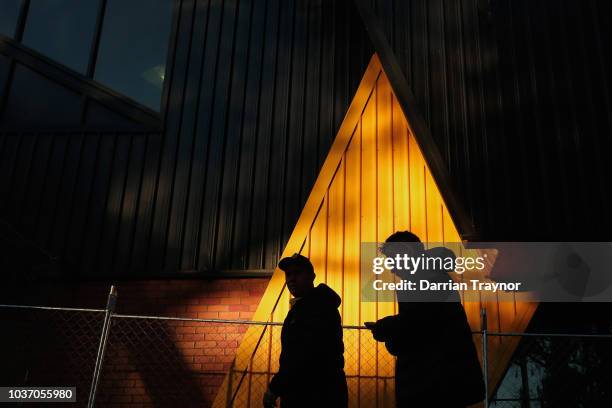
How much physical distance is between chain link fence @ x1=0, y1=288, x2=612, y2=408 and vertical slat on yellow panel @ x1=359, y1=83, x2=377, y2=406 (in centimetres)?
1

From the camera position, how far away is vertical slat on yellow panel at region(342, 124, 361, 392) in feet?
21.8

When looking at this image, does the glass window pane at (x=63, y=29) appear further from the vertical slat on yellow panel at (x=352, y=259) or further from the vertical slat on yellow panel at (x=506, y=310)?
the vertical slat on yellow panel at (x=506, y=310)

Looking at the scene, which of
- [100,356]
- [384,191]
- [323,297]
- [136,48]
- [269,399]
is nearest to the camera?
[269,399]

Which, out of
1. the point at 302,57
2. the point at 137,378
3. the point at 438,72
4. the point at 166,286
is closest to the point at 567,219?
the point at 438,72

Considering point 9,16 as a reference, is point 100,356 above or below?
below

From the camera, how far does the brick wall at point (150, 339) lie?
7.16 m

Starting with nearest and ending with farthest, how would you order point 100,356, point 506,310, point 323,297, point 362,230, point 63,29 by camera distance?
point 323,297 → point 100,356 → point 506,310 → point 362,230 → point 63,29

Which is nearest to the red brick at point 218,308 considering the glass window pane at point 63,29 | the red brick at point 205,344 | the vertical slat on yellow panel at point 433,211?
the red brick at point 205,344

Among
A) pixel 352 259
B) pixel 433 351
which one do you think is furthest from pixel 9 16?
pixel 433 351

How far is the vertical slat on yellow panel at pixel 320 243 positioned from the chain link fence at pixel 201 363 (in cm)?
81

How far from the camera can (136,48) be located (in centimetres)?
932

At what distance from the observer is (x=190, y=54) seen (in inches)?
345

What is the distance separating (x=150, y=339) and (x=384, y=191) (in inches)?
133

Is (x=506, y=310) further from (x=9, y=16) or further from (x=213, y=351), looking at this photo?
(x=9, y=16)
